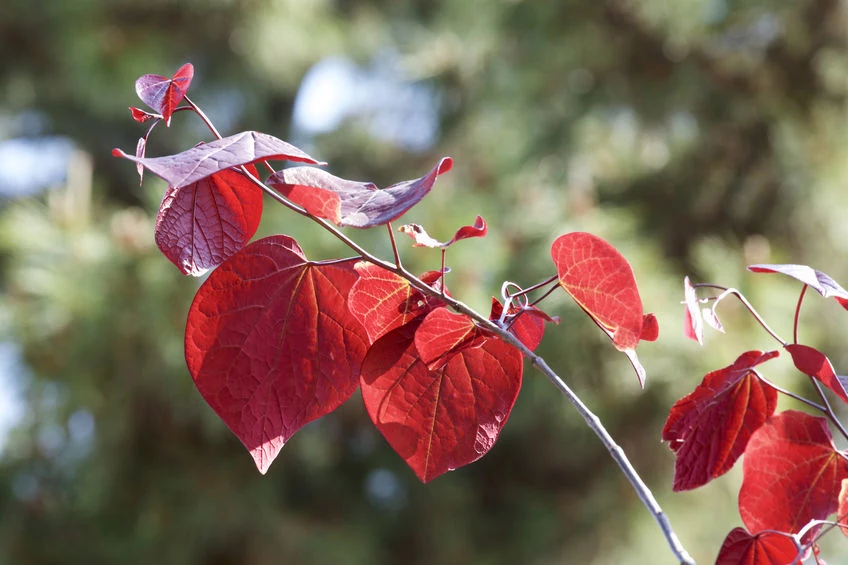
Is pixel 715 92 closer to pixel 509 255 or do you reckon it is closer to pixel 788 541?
pixel 509 255

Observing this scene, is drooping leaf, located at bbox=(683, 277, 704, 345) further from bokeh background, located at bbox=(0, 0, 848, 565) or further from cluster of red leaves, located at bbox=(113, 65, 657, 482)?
bokeh background, located at bbox=(0, 0, 848, 565)

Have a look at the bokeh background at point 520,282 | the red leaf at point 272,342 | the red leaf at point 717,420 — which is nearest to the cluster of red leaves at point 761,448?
the red leaf at point 717,420

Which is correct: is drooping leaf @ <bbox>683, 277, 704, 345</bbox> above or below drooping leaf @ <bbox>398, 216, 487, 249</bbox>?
below

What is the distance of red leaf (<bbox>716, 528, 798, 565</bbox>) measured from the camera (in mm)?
246

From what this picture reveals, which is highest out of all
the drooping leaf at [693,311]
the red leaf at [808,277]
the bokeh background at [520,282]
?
the red leaf at [808,277]

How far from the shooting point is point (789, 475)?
0.90 ft

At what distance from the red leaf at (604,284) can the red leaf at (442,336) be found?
0.03 metres

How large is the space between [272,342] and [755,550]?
172 millimetres

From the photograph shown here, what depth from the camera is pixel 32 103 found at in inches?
138

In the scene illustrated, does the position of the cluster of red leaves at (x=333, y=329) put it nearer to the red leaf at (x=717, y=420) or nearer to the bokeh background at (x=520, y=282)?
the red leaf at (x=717, y=420)

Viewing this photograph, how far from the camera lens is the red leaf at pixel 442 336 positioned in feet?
0.75

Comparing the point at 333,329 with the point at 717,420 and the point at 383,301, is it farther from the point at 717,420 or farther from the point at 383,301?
the point at 717,420

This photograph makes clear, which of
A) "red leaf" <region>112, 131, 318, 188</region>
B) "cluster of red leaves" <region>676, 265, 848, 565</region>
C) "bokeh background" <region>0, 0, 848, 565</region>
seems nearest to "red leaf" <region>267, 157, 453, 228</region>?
"red leaf" <region>112, 131, 318, 188</region>

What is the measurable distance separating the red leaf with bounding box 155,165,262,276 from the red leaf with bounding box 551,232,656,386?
3.8 inches
